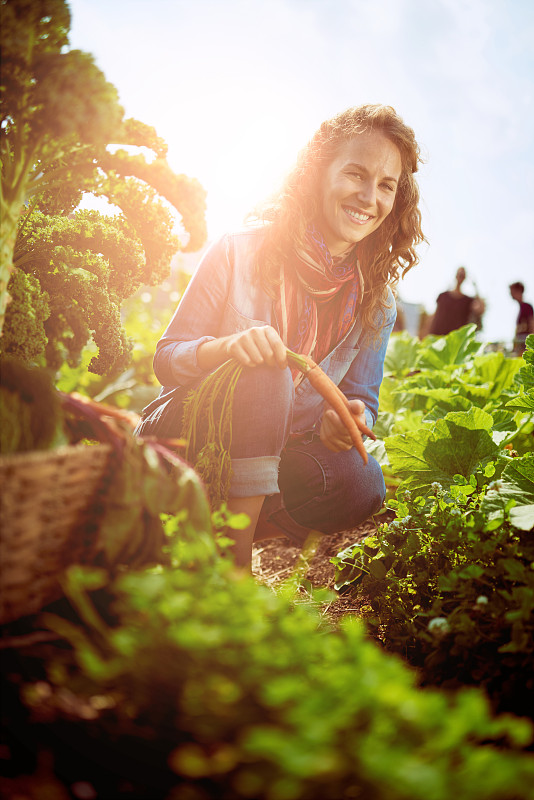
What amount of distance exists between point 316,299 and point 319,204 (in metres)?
0.34

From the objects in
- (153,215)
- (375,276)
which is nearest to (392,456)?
(375,276)

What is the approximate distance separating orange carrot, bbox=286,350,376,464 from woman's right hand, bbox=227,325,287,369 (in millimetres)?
67

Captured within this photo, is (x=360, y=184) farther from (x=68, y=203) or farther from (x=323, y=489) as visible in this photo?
(x=323, y=489)

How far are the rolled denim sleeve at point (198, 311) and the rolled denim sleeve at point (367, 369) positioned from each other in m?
0.64

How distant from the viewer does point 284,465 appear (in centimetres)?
197

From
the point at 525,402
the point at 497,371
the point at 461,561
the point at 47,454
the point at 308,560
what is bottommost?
the point at 308,560

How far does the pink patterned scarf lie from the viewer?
1859 millimetres

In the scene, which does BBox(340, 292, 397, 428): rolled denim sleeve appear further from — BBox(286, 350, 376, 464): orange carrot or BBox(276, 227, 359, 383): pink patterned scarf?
BBox(286, 350, 376, 464): orange carrot

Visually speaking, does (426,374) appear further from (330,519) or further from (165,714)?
(165,714)

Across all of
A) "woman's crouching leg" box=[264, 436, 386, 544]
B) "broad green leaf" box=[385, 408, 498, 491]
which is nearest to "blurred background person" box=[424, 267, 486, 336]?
"broad green leaf" box=[385, 408, 498, 491]

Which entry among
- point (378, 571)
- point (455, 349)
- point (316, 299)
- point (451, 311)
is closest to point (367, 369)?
point (316, 299)

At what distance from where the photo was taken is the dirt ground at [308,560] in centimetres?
221

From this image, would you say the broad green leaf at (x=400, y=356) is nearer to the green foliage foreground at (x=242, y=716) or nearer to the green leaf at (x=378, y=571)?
the green leaf at (x=378, y=571)

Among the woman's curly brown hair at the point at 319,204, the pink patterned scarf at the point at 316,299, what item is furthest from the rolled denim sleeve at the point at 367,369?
the pink patterned scarf at the point at 316,299
